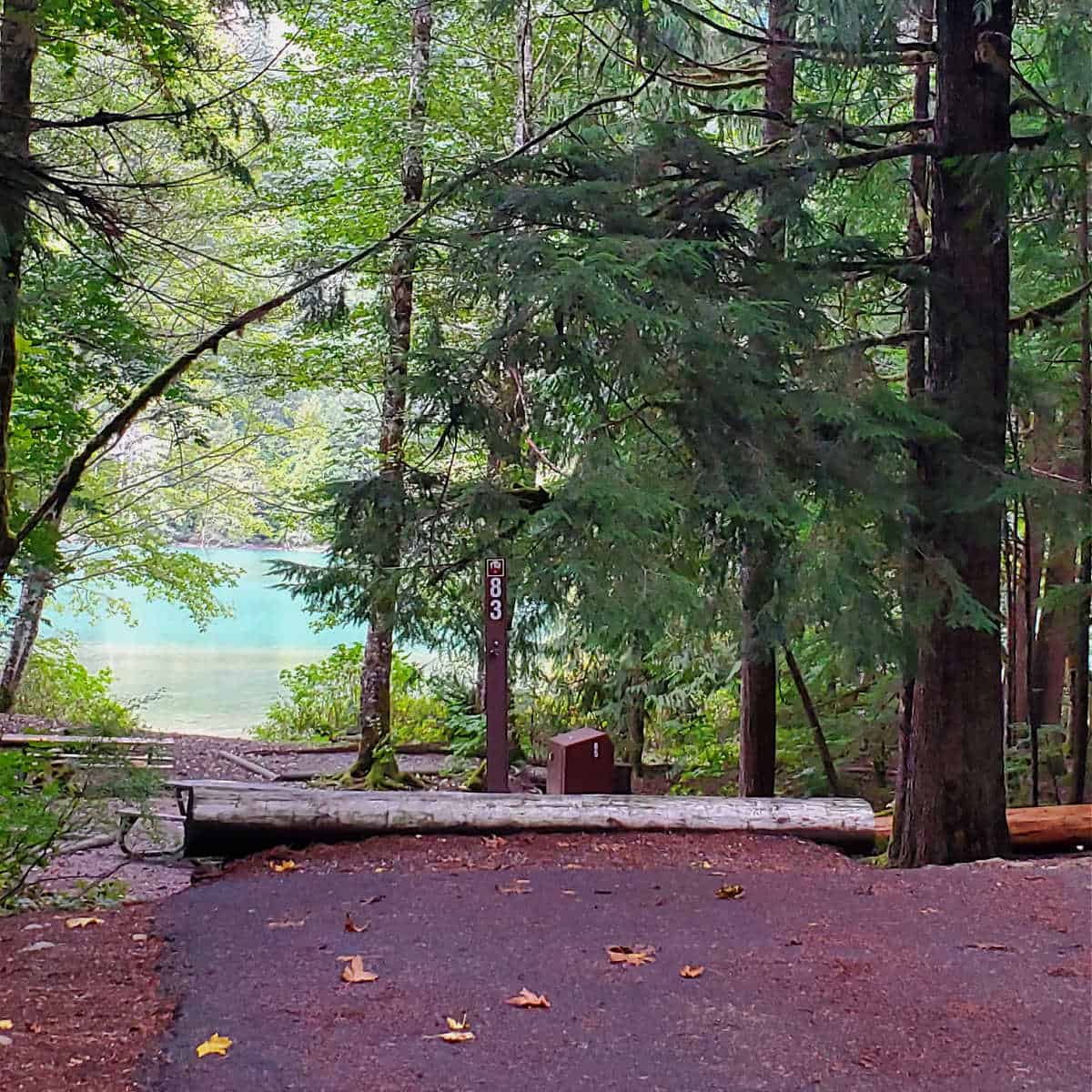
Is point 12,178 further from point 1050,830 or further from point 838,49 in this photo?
point 1050,830

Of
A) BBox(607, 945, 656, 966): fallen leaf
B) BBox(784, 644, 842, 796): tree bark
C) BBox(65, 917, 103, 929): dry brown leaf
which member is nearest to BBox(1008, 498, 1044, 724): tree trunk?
BBox(784, 644, 842, 796): tree bark

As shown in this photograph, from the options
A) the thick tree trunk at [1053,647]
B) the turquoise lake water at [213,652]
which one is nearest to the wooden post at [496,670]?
the thick tree trunk at [1053,647]

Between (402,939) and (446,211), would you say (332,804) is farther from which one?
(446,211)

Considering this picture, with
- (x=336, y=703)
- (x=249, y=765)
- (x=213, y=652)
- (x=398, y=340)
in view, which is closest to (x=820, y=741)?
(x=398, y=340)

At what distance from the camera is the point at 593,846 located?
6.70 metres

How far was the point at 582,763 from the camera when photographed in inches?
313

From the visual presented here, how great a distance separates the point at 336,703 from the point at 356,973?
1364 cm

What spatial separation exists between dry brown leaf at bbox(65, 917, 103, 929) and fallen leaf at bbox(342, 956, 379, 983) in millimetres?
1573

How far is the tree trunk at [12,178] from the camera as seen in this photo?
5191 mm

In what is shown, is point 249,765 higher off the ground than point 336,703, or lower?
lower

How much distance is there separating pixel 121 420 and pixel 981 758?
21.2ft

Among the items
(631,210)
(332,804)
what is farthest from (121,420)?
(631,210)

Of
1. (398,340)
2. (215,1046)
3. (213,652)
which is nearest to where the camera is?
(215,1046)

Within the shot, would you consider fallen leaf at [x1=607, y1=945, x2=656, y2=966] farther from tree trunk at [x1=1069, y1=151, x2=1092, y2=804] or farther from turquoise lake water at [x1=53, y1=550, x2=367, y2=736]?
turquoise lake water at [x1=53, y1=550, x2=367, y2=736]
